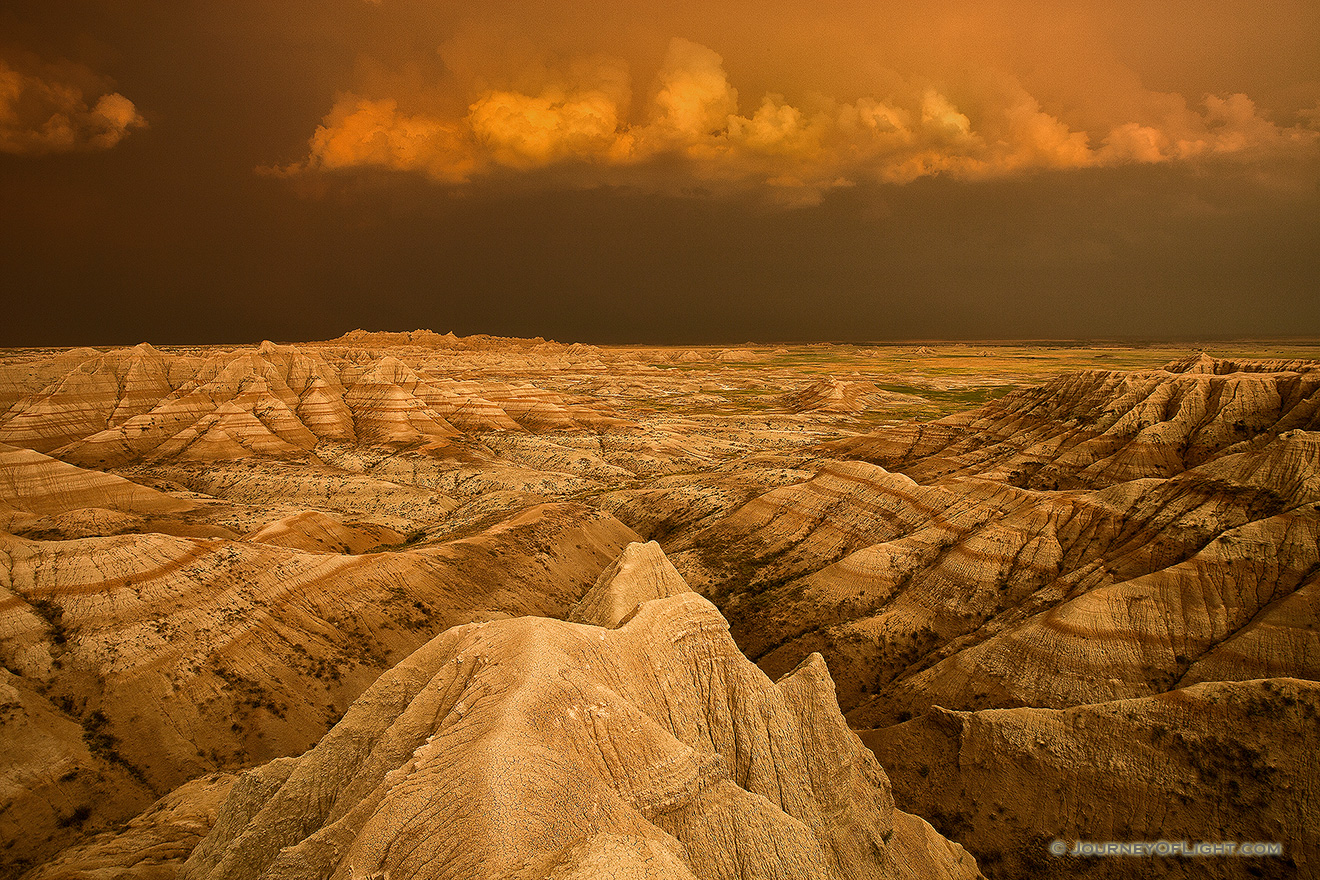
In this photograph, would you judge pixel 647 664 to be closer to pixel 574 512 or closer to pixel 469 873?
pixel 469 873

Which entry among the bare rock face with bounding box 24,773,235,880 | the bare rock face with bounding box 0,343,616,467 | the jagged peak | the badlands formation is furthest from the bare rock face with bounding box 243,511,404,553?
the bare rock face with bounding box 0,343,616,467

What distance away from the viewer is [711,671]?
20.0 meters

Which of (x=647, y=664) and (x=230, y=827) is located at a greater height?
(x=647, y=664)

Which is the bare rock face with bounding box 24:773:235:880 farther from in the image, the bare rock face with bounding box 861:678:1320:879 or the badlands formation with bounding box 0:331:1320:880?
the bare rock face with bounding box 861:678:1320:879

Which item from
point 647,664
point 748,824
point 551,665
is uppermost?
point 551,665

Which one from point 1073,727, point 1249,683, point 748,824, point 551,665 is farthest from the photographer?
point 1073,727

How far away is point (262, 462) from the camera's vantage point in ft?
229

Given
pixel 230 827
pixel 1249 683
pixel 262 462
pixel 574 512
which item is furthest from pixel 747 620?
pixel 262 462

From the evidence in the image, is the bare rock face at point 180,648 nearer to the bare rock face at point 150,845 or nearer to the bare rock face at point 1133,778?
the bare rock face at point 150,845

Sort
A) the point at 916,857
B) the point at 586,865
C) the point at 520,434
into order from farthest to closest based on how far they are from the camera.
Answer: the point at 520,434 → the point at 916,857 → the point at 586,865

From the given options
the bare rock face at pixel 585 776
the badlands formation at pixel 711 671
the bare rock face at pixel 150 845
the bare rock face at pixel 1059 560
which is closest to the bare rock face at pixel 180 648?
the badlands formation at pixel 711 671

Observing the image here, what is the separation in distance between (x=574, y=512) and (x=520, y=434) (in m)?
46.8

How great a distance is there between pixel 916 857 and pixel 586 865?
13482 millimetres

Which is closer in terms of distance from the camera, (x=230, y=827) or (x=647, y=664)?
(x=230, y=827)
